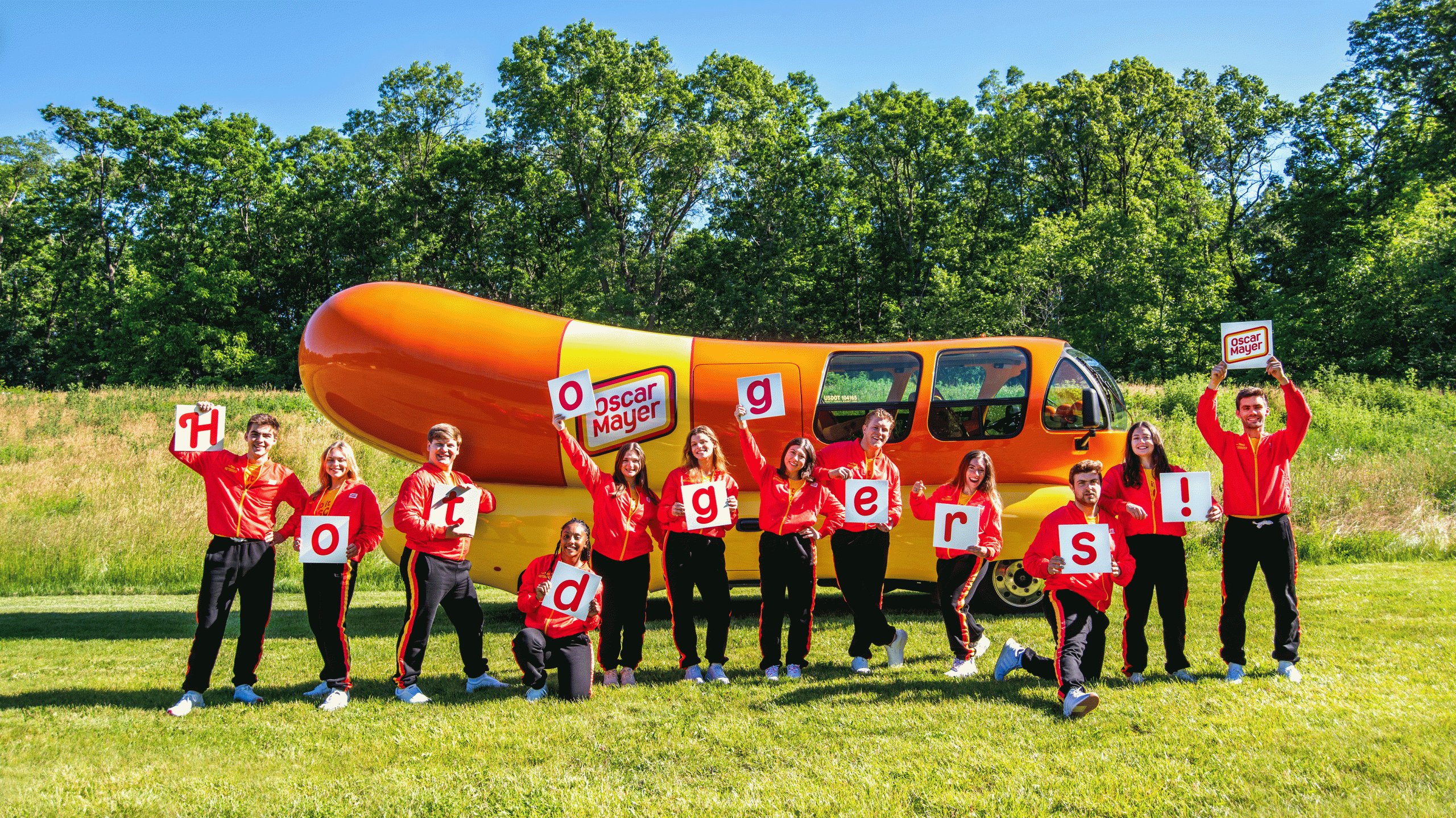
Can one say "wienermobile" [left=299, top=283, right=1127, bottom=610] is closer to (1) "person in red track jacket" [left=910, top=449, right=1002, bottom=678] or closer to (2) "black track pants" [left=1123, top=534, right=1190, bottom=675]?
(1) "person in red track jacket" [left=910, top=449, right=1002, bottom=678]

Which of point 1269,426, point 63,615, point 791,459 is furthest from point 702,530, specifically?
point 1269,426

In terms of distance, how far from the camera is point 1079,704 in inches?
192

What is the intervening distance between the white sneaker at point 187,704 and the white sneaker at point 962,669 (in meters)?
4.98

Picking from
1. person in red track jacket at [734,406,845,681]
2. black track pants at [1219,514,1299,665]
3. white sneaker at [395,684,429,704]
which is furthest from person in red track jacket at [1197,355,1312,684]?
Answer: white sneaker at [395,684,429,704]

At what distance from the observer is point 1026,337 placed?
316 inches

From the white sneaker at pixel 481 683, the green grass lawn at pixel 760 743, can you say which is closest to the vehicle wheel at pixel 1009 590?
the green grass lawn at pixel 760 743

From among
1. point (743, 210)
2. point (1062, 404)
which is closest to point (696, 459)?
point (1062, 404)

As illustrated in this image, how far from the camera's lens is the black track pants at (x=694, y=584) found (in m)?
5.98

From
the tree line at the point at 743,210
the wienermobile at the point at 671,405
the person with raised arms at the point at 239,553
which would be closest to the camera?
the person with raised arms at the point at 239,553

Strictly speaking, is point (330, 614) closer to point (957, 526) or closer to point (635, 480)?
point (635, 480)

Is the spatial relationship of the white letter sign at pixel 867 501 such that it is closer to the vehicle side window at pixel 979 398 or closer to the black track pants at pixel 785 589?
the black track pants at pixel 785 589

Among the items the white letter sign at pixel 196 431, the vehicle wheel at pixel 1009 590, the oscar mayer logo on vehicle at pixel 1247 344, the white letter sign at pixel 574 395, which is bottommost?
the vehicle wheel at pixel 1009 590

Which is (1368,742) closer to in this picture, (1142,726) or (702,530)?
(1142,726)

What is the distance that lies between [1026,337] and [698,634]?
4.14 metres
